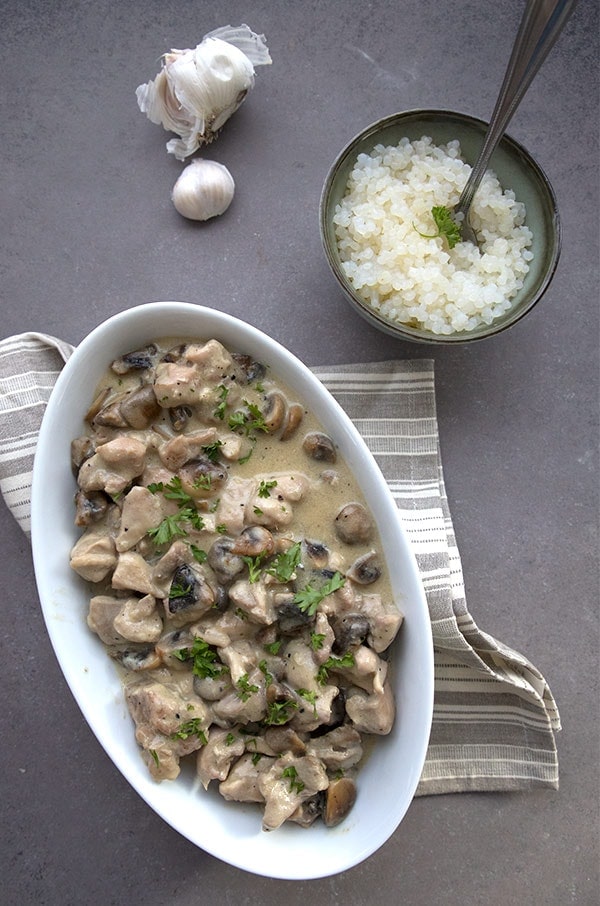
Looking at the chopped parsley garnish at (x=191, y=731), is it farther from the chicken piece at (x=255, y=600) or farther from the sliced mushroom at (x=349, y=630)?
the sliced mushroom at (x=349, y=630)

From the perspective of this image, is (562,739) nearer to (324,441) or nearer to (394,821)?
(394,821)

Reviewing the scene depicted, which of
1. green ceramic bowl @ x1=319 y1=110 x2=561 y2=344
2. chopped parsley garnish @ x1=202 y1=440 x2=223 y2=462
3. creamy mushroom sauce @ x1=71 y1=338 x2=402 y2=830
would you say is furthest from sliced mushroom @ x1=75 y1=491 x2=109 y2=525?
green ceramic bowl @ x1=319 y1=110 x2=561 y2=344

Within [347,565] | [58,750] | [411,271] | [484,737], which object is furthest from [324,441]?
[58,750]

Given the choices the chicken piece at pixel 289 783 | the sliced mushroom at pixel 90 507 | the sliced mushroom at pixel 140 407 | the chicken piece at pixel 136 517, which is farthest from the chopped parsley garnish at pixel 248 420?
the chicken piece at pixel 289 783

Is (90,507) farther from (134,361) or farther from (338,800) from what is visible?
(338,800)

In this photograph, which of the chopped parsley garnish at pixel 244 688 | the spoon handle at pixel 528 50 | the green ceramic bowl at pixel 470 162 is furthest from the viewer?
the green ceramic bowl at pixel 470 162

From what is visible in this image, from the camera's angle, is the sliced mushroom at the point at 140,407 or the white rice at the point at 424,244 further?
the white rice at the point at 424,244

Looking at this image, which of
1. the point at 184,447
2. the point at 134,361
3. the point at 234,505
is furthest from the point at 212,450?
the point at 134,361
